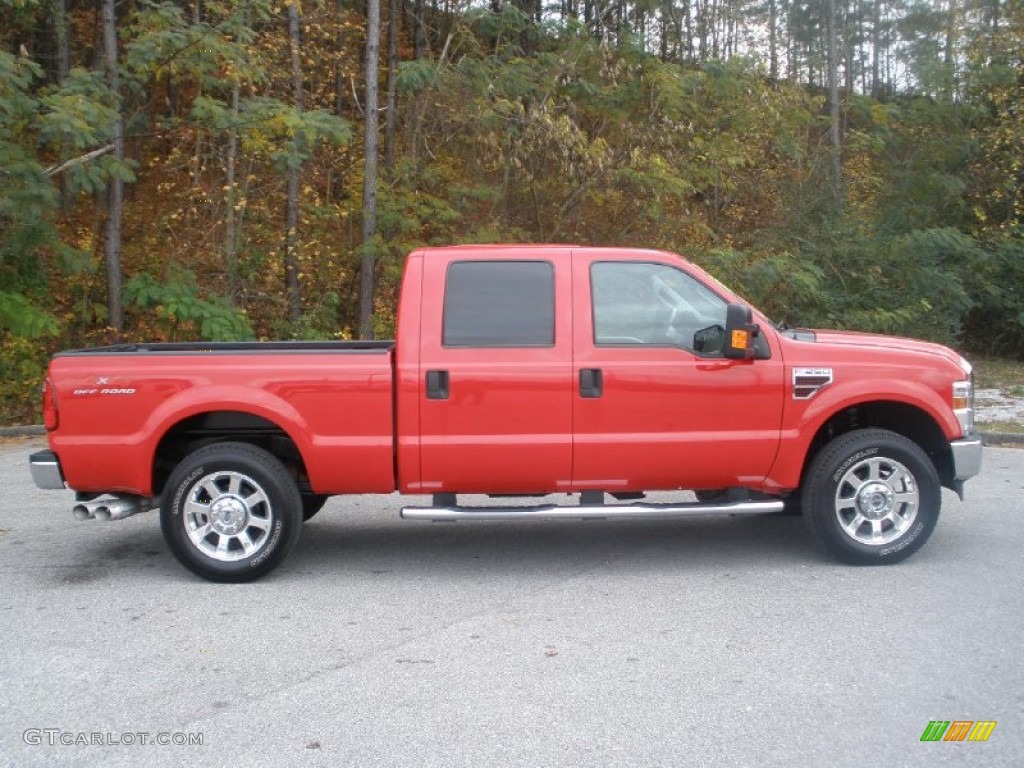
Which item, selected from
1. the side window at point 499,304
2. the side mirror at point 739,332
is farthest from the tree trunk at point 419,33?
the side mirror at point 739,332

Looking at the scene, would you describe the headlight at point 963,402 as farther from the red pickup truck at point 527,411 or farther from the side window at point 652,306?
the side window at point 652,306

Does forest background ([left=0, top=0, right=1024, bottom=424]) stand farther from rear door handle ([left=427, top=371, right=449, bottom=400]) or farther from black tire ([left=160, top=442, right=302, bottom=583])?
rear door handle ([left=427, top=371, right=449, bottom=400])

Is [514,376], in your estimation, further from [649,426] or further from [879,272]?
[879,272]

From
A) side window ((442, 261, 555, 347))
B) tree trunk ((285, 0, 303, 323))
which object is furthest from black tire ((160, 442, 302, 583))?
tree trunk ((285, 0, 303, 323))

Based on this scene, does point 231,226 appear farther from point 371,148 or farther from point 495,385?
point 495,385

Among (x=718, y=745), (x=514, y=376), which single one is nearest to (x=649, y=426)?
(x=514, y=376)

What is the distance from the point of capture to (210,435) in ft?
21.0

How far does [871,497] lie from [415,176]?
12.0 meters

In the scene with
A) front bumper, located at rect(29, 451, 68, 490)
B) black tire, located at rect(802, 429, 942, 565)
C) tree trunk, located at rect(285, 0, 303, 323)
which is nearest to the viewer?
front bumper, located at rect(29, 451, 68, 490)

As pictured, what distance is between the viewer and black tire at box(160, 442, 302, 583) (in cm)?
599

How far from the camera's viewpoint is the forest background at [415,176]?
46.2 ft

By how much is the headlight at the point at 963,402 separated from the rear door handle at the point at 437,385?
316 centimetres

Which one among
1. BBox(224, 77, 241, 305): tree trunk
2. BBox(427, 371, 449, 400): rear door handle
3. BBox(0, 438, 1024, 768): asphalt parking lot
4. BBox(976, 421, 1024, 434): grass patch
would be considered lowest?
BBox(0, 438, 1024, 768): asphalt parking lot

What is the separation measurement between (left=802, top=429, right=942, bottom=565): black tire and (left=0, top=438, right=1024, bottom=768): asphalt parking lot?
0.18 meters
